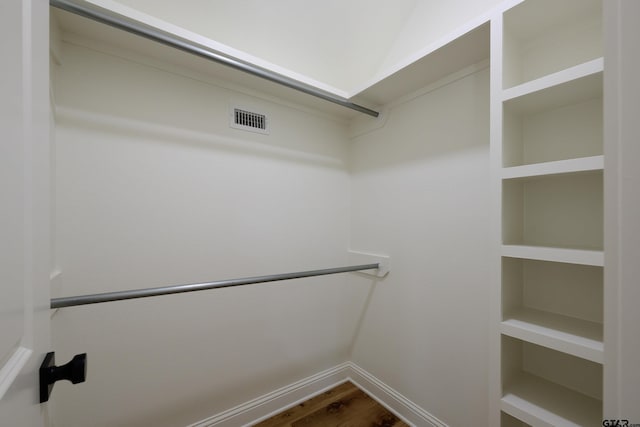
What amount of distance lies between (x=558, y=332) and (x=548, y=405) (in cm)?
27

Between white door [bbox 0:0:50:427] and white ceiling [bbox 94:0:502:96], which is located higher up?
white ceiling [bbox 94:0:502:96]

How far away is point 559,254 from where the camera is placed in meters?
0.81

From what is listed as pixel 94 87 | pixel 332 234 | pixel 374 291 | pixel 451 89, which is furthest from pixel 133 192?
pixel 451 89

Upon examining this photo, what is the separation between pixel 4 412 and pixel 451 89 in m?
1.81

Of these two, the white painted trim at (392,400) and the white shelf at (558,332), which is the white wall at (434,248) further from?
the white shelf at (558,332)

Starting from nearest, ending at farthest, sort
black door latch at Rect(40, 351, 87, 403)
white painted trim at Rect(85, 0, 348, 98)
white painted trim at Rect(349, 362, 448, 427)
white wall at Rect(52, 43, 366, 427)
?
black door latch at Rect(40, 351, 87, 403) < white painted trim at Rect(85, 0, 348, 98) < white wall at Rect(52, 43, 366, 427) < white painted trim at Rect(349, 362, 448, 427)

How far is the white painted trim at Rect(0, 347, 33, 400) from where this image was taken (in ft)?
0.89

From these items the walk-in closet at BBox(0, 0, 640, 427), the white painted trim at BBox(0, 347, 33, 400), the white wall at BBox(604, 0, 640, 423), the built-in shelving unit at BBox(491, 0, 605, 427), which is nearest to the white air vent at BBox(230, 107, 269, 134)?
the walk-in closet at BBox(0, 0, 640, 427)

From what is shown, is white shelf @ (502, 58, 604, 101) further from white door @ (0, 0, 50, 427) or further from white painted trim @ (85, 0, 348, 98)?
white door @ (0, 0, 50, 427)

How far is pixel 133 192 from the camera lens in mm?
1232

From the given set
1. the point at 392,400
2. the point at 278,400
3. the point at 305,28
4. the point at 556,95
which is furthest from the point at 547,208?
the point at 278,400

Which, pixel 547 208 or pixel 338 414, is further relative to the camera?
pixel 338 414

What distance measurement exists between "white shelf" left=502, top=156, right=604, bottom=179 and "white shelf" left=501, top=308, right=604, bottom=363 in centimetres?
54

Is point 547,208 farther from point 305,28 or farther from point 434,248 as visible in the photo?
point 305,28
